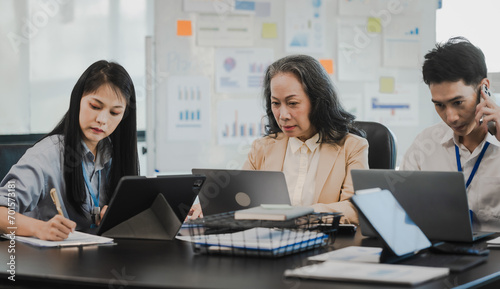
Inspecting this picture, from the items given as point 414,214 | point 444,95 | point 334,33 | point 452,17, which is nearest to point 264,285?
point 414,214

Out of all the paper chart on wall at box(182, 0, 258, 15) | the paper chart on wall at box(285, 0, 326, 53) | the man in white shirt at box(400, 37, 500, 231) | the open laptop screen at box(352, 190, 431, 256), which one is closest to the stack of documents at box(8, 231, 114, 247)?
the open laptop screen at box(352, 190, 431, 256)

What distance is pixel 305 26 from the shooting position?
4035 millimetres

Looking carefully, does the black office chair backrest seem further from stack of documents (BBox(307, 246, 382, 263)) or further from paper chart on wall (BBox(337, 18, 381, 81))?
paper chart on wall (BBox(337, 18, 381, 81))

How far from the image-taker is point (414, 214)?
5.50 feet

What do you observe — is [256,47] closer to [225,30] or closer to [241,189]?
[225,30]

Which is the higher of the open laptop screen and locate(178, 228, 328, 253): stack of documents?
the open laptop screen

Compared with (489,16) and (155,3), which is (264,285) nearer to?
(155,3)

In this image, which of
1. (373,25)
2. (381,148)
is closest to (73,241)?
(381,148)

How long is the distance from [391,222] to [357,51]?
2.76 m

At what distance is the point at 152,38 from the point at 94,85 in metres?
1.67

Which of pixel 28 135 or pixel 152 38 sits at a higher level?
pixel 152 38

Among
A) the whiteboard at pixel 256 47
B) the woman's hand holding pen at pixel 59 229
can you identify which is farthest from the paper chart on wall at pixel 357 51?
the woman's hand holding pen at pixel 59 229

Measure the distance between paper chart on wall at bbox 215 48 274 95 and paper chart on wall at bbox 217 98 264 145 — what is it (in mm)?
79

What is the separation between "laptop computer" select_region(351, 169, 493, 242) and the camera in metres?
1.60
